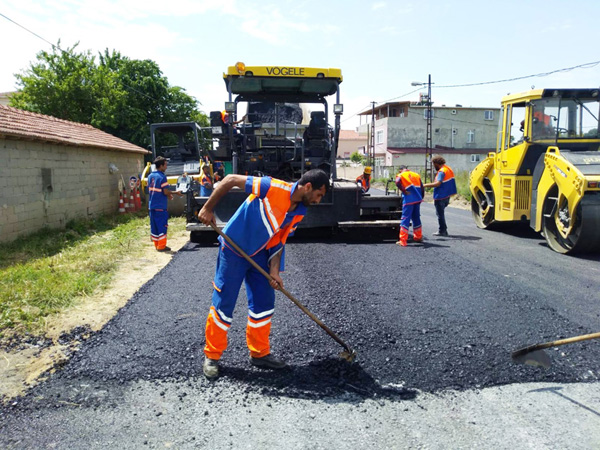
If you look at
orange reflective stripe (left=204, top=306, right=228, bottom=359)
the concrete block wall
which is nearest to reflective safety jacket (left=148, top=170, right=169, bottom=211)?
the concrete block wall

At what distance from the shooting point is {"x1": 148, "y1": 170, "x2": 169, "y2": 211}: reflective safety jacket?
7332mm

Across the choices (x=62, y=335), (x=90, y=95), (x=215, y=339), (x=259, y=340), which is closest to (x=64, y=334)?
(x=62, y=335)

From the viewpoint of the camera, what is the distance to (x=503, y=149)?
27.3ft

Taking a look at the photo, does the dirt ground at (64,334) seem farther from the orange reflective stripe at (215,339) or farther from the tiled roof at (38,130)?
the tiled roof at (38,130)

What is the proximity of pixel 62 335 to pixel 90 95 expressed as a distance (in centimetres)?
2212

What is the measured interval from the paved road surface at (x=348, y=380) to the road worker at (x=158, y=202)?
2.63 metres

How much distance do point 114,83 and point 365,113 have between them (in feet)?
90.8

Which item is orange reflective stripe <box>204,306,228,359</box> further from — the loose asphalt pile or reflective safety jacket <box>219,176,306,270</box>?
reflective safety jacket <box>219,176,306,270</box>

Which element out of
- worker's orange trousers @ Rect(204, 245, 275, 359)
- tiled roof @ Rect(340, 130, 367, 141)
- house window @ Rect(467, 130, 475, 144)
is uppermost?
tiled roof @ Rect(340, 130, 367, 141)

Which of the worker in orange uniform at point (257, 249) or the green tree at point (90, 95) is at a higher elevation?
the green tree at point (90, 95)

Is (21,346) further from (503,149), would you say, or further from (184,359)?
(503,149)

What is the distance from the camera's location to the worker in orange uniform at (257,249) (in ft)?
9.94

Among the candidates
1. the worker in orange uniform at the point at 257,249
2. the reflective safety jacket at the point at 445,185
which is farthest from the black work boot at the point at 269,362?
the reflective safety jacket at the point at 445,185

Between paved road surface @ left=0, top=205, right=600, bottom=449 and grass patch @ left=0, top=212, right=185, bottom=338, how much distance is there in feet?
2.47
